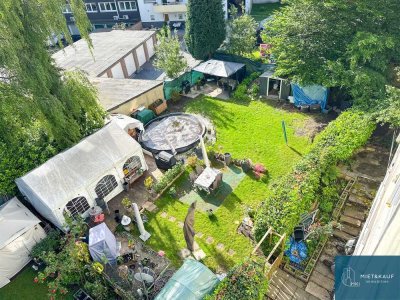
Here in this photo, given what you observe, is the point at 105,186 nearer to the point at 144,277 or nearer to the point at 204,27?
the point at 144,277

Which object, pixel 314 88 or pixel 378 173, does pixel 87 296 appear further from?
pixel 314 88

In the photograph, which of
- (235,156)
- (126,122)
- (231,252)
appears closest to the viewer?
(231,252)

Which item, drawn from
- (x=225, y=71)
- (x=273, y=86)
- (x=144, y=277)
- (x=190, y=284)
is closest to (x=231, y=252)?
(x=190, y=284)

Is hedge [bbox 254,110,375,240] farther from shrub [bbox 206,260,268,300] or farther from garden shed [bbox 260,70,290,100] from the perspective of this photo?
garden shed [bbox 260,70,290,100]

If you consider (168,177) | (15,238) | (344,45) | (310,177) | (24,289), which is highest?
(344,45)

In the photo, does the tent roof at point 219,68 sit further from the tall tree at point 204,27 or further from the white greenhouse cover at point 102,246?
the white greenhouse cover at point 102,246

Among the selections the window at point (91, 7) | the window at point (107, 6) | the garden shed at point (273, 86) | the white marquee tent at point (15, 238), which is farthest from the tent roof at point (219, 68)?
the window at point (91, 7)

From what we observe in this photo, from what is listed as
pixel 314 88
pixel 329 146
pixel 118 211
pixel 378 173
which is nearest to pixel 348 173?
pixel 378 173
